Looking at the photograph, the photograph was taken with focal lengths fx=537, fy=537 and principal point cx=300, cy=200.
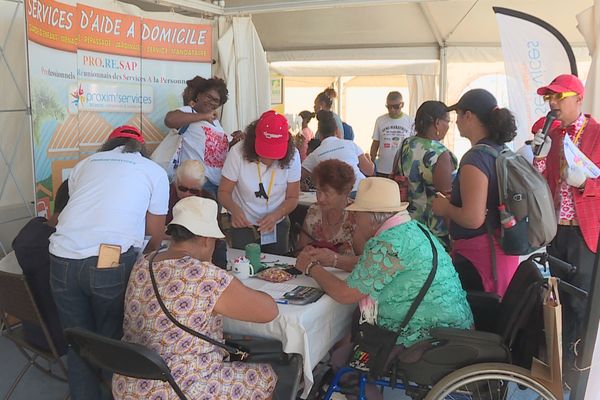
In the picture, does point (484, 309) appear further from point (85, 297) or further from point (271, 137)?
point (85, 297)

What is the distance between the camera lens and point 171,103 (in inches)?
166

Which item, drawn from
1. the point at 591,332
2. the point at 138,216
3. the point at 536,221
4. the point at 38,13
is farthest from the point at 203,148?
the point at 591,332

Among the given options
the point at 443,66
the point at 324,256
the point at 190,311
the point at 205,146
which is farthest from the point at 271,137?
the point at 443,66

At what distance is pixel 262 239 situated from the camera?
302 cm

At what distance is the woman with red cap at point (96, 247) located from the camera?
6.54 feet

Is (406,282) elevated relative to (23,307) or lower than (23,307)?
elevated

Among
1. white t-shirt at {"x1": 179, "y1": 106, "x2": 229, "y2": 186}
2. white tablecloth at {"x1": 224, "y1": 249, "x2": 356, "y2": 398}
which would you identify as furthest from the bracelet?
white t-shirt at {"x1": 179, "y1": 106, "x2": 229, "y2": 186}

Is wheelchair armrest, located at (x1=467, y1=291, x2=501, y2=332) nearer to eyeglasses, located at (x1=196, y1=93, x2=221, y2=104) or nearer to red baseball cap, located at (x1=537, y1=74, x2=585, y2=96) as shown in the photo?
red baseball cap, located at (x1=537, y1=74, x2=585, y2=96)

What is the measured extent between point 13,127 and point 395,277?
2821 mm

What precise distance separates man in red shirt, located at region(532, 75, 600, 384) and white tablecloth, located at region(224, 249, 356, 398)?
3.37 feet

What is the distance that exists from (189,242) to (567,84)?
1.76 meters

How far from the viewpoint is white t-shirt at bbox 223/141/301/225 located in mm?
2992

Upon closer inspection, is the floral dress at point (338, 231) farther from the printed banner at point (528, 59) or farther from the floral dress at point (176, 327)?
the printed banner at point (528, 59)

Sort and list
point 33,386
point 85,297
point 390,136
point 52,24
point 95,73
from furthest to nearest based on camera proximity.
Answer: point 390,136
point 95,73
point 52,24
point 33,386
point 85,297
